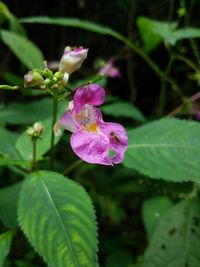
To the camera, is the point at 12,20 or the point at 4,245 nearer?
the point at 4,245

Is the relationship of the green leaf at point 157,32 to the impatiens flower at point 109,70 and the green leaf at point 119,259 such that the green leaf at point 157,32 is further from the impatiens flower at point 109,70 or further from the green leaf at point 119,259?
the green leaf at point 119,259

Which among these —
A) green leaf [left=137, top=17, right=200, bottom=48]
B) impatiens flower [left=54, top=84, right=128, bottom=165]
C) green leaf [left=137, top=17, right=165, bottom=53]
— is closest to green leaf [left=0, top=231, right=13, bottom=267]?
impatiens flower [left=54, top=84, right=128, bottom=165]

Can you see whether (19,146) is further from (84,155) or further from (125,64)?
(125,64)

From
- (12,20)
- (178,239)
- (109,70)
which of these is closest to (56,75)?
(178,239)

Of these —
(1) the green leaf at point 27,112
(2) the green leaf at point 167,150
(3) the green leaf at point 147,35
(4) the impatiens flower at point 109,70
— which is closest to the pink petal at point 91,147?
(2) the green leaf at point 167,150

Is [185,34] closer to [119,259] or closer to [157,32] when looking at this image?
[157,32]

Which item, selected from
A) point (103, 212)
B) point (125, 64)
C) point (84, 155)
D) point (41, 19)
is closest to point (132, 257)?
point (103, 212)

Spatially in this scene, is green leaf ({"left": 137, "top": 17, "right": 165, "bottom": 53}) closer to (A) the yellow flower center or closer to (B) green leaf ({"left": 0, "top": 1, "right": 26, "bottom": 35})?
(B) green leaf ({"left": 0, "top": 1, "right": 26, "bottom": 35})
